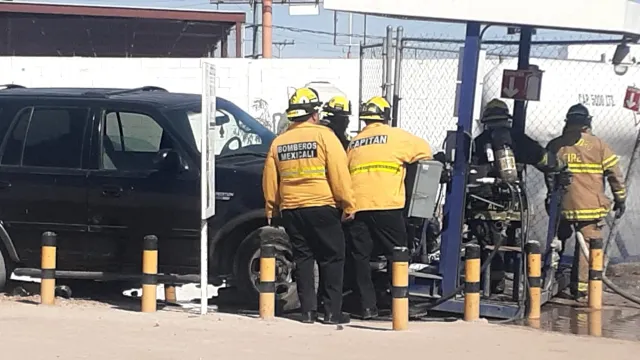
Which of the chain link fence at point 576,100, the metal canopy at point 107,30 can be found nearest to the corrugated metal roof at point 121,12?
the metal canopy at point 107,30

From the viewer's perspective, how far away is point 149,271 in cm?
893

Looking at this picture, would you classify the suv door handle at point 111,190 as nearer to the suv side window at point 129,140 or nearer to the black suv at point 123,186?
the black suv at point 123,186

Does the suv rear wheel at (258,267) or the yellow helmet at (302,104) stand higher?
the yellow helmet at (302,104)

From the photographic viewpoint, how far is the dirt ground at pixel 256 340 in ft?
24.3

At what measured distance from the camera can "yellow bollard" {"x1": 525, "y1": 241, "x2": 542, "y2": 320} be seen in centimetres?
877

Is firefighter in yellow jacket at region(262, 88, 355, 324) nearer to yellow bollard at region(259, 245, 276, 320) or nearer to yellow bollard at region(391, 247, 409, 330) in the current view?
yellow bollard at region(259, 245, 276, 320)

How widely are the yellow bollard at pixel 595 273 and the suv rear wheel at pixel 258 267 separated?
2511 mm

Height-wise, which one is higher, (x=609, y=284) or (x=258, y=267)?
(x=258, y=267)

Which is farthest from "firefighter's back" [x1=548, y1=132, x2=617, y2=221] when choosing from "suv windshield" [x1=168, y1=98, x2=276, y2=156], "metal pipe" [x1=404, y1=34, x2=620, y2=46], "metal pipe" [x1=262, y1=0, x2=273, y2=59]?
"metal pipe" [x1=262, y1=0, x2=273, y2=59]

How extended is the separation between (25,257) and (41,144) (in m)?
1.09

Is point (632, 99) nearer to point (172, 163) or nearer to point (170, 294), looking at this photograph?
point (172, 163)

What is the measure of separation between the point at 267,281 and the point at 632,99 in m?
4.54

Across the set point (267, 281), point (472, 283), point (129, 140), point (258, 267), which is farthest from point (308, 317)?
point (129, 140)

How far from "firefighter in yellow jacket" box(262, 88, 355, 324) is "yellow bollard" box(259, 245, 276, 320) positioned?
0.73ft
